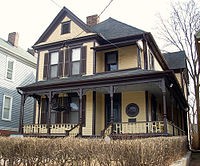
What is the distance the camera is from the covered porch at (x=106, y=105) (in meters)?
13.0

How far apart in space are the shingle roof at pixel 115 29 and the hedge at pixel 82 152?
33.6ft

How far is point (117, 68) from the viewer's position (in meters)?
15.9

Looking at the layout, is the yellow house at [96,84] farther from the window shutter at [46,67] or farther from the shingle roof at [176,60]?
the shingle roof at [176,60]

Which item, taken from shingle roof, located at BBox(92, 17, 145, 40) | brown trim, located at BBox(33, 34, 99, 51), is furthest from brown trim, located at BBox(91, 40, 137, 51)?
brown trim, located at BBox(33, 34, 99, 51)

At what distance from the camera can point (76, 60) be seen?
16.8 metres

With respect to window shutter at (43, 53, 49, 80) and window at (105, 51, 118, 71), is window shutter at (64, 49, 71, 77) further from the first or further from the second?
window at (105, 51, 118, 71)

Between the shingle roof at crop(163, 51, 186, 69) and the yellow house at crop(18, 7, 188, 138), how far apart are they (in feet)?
Answer: 19.0

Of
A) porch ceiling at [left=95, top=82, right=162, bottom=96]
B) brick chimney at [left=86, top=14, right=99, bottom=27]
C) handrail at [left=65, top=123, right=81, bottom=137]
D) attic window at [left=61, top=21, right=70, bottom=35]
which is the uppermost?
brick chimney at [left=86, top=14, right=99, bottom=27]

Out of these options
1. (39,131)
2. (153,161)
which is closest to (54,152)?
→ (153,161)

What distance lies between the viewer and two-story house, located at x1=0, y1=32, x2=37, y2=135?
1927cm

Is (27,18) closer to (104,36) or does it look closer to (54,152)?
(54,152)

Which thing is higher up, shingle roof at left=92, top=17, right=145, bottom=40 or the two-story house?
shingle roof at left=92, top=17, right=145, bottom=40

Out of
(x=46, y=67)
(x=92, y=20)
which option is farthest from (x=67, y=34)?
(x=92, y=20)

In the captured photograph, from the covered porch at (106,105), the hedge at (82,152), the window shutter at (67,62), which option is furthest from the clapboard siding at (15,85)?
the hedge at (82,152)
